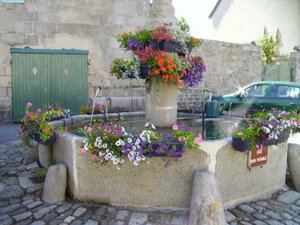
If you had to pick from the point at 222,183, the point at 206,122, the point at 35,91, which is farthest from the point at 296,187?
the point at 35,91

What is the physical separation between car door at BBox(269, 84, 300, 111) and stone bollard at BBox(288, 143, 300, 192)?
4.45m

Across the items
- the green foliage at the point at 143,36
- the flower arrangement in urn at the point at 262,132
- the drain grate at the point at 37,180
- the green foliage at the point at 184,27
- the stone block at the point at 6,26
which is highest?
the stone block at the point at 6,26

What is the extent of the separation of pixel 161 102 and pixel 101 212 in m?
1.87

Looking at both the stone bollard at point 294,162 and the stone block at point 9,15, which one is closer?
the stone bollard at point 294,162

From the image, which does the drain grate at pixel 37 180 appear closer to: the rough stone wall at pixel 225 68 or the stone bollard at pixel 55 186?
the stone bollard at pixel 55 186

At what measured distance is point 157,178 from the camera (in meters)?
3.58

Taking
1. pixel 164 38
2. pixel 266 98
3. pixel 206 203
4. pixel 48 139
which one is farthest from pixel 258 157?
pixel 266 98

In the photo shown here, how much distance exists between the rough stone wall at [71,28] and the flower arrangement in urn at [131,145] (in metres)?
6.00

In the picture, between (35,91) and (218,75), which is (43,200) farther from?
(218,75)

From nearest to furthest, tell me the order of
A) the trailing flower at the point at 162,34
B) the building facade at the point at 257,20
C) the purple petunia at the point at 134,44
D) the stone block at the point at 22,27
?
the trailing flower at the point at 162,34 < the purple petunia at the point at 134,44 < the stone block at the point at 22,27 < the building facade at the point at 257,20

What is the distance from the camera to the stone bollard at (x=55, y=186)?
3.74 metres

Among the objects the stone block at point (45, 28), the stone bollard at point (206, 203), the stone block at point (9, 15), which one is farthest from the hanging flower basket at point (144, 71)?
the stone block at point (9, 15)

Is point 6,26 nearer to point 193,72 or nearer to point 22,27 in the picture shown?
point 22,27

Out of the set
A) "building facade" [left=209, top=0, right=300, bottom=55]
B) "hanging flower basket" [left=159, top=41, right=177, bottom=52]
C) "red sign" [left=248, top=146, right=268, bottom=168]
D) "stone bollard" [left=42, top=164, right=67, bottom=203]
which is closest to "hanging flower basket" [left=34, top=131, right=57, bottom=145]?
"stone bollard" [left=42, top=164, right=67, bottom=203]
